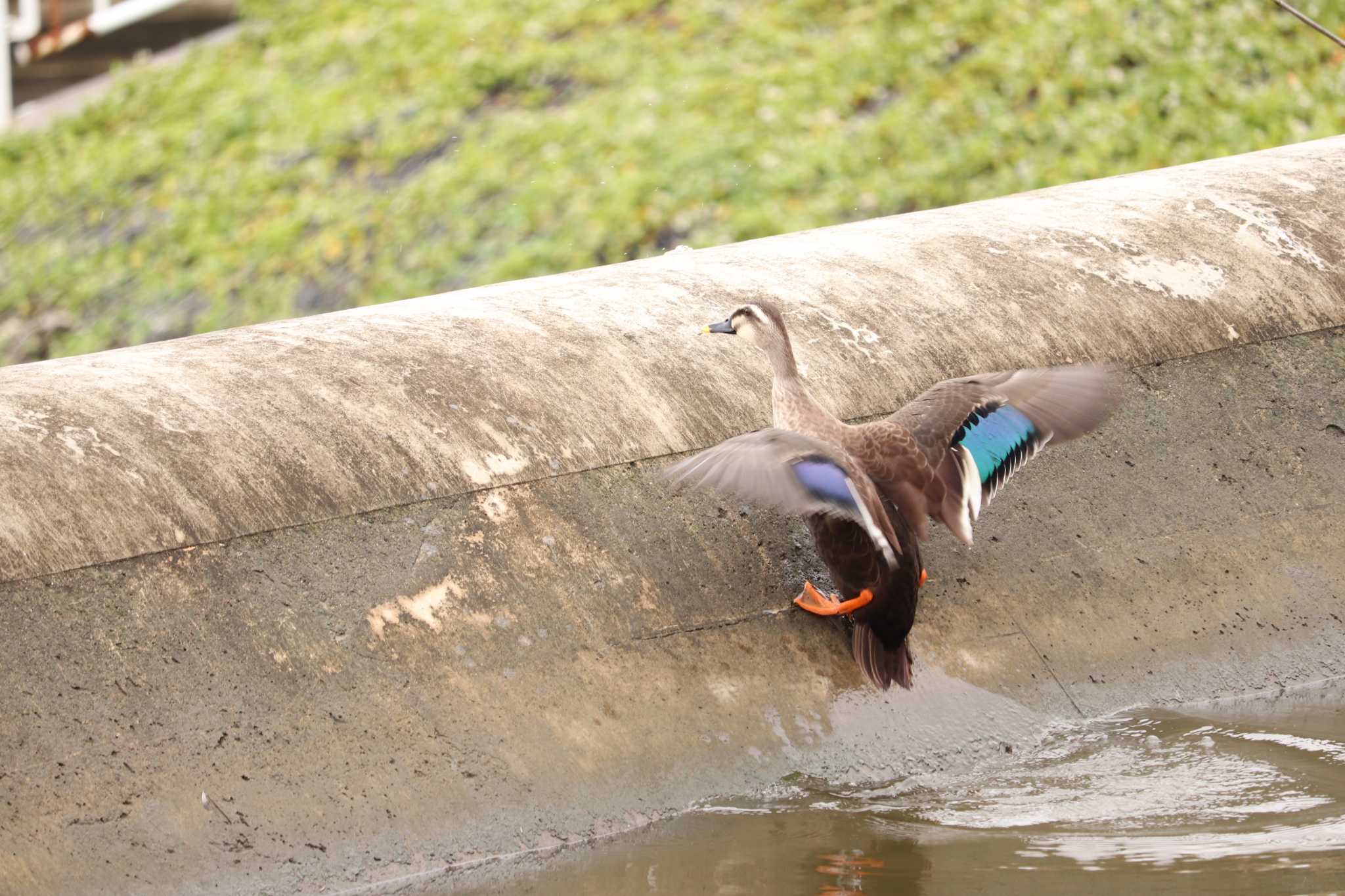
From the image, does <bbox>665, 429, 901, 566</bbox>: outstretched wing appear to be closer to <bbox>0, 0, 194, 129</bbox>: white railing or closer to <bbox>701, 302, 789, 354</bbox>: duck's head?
<bbox>701, 302, 789, 354</bbox>: duck's head

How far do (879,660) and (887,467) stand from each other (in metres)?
0.49

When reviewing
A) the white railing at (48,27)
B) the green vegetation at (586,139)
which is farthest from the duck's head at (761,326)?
the white railing at (48,27)

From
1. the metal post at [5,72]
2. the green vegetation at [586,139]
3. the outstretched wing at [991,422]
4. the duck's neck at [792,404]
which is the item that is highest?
the duck's neck at [792,404]

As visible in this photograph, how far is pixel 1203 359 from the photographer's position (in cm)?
522

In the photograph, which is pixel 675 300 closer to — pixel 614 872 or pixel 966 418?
pixel 966 418

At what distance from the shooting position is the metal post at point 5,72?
1180cm

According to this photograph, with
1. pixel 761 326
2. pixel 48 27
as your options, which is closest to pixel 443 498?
pixel 761 326

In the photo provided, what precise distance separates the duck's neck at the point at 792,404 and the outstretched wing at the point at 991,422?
0.19 meters

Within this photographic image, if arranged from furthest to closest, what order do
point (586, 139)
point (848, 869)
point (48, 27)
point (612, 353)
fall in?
1. point (48, 27)
2. point (586, 139)
3. point (612, 353)
4. point (848, 869)

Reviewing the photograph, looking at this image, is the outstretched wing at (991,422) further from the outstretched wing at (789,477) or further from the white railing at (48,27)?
the white railing at (48,27)

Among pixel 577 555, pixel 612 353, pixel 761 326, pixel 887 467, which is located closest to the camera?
pixel 887 467

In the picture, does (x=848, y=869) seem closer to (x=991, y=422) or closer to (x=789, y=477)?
(x=789, y=477)

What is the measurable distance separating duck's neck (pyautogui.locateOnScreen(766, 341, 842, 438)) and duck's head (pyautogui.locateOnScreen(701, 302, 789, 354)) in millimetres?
14

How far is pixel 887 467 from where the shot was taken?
4.14 meters
